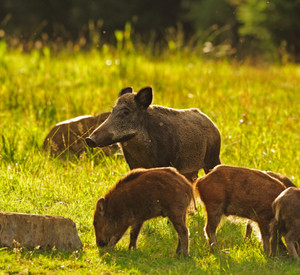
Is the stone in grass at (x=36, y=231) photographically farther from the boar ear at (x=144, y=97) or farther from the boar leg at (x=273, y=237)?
the boar leg at (x=273, y=237)

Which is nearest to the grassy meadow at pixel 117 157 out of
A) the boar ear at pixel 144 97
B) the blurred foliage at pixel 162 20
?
the boar ear at pixel 144 97

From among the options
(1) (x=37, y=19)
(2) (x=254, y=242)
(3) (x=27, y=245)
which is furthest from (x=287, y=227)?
(1) (x=37, y=19)

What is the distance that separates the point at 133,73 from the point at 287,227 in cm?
834

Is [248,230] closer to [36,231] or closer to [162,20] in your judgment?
[36,231]

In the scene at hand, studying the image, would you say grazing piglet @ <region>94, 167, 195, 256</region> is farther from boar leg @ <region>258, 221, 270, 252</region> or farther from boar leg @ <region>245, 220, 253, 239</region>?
boar leg @ <region>245, 220, 253, 239</region>

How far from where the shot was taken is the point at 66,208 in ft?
22.2

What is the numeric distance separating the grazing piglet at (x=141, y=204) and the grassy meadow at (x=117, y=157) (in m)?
0.17

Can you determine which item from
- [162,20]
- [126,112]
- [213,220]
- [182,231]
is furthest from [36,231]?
[162,20]

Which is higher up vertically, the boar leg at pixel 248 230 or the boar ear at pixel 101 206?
the boar ear at pixel 101 206

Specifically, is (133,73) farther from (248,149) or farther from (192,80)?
(248,149)

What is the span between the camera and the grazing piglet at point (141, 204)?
18.7 ft

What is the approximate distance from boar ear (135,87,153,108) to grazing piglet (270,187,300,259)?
6.16ft

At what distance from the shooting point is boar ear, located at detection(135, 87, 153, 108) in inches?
263

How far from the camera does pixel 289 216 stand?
5.56 meters
